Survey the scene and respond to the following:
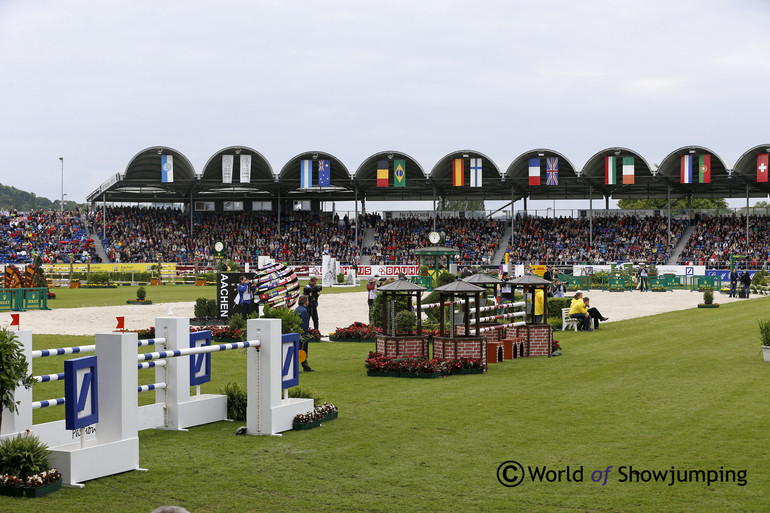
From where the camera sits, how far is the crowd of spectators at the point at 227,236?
2857 inches

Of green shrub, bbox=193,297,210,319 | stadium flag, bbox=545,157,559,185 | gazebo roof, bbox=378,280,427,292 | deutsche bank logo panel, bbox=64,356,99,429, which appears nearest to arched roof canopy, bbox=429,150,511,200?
stadium flag, bbox=545,157,559,185

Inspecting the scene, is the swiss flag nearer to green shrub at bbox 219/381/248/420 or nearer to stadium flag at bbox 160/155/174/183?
stadium flag at bbox 160/155/174/183

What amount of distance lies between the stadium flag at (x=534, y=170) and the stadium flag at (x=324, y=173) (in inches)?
619

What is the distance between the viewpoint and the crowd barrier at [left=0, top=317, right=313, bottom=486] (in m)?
8.57

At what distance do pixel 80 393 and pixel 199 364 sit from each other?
3.04 metres

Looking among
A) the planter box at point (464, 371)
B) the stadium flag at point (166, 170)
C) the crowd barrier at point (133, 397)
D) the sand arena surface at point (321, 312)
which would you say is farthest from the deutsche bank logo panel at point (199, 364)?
the stadium flag at point (166, 170)

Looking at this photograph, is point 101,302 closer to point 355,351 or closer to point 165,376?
point 355,351

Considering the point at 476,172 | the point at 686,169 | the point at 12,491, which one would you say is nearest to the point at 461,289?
the point at 12,491

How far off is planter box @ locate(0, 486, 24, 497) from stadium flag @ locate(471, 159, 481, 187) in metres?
59.9

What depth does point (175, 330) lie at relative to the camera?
10.8 meters

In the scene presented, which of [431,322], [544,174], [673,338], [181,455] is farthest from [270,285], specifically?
[544,174]

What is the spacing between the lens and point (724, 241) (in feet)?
218

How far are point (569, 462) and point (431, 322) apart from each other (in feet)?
56.9

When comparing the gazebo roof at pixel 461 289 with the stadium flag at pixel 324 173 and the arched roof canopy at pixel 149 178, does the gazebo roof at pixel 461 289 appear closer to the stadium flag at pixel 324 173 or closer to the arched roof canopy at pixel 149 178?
the stadium flag at pixel 324 173
